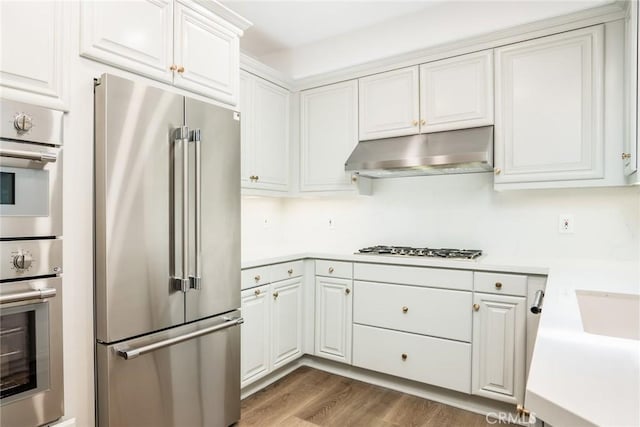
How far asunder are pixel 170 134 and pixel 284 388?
73.6 inches

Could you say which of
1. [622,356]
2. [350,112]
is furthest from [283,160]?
[622,356]

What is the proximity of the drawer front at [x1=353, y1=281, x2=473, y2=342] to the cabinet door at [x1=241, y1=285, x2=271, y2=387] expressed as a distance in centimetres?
65

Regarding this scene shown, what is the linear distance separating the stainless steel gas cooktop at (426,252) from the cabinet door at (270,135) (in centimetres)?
95

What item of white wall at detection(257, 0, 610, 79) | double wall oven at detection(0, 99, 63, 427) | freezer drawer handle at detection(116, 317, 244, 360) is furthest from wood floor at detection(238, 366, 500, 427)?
white wall at detection(257, 0, 610, 79)

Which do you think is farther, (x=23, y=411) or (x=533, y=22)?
(x=533, y=22)

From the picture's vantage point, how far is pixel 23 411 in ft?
4.43

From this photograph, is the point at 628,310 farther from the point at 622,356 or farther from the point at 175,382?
the point at 175,382

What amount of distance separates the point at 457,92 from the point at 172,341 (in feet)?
7.53

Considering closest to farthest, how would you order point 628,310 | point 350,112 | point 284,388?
point 628,310 → point 284,388 → point 350,112

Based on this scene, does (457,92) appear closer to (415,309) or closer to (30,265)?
(415,309)

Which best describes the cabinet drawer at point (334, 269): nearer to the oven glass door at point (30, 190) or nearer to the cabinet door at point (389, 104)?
the cabinet door at point (389, 104)

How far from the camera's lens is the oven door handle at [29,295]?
129cm

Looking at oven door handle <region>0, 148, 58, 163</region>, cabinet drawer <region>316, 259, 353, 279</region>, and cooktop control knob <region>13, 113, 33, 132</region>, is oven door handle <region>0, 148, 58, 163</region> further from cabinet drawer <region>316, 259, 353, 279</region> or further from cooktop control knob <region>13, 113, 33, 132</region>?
cabinet drawer <region>316, 259, 353, 279</region>

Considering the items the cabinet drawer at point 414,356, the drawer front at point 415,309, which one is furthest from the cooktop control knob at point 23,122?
the cabinet drawer at point 414,356
